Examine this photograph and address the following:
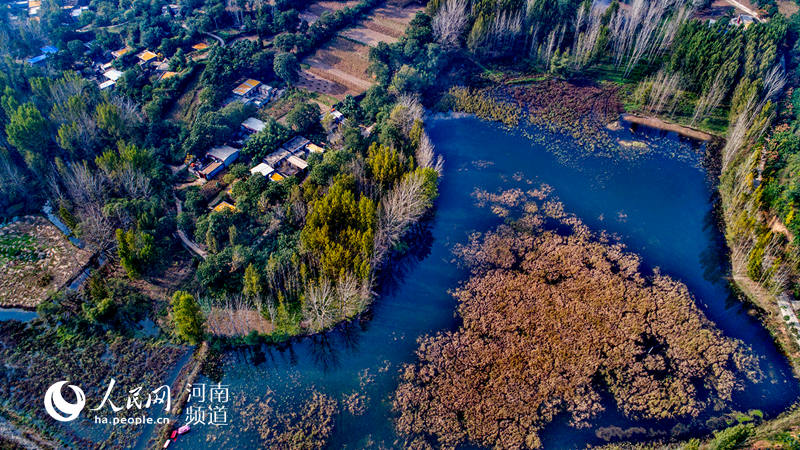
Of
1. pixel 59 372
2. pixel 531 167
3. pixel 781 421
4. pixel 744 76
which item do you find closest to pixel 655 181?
pixel 531 167

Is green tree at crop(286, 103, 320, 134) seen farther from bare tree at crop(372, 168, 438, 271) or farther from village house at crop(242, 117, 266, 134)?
bare tree at crop(372, 168, 438, 271)

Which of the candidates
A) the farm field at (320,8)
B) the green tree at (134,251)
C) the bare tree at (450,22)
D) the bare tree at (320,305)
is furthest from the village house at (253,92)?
the bare tree at (320,305)

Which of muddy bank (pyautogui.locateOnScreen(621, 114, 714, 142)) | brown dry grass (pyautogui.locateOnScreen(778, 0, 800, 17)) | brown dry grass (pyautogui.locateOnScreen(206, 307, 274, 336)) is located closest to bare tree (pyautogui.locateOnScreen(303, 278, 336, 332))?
brown dry grass (pyautogui.locateOnScreen(206, 307, 274, 336))

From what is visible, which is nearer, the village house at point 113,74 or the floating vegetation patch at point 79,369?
the floating vegetation patch at point 79,369

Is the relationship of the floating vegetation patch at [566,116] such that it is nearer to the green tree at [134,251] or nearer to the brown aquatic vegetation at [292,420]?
the brown aquatic vegetation at [292,420]

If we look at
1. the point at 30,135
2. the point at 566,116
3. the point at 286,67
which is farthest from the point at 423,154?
the point at 30,135

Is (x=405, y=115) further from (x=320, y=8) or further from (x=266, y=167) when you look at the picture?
(x=320, y=8)

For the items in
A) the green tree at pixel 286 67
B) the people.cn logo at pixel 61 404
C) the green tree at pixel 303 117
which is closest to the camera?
the people.cn logo at pixel 61 404

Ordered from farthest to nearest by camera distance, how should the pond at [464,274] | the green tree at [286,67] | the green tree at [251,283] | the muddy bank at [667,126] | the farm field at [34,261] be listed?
the green tree at [286,67]
the muddy bank at [667,126]
the farm field at [34,261]
the green tree at [251,283]
the pond at [464,274]

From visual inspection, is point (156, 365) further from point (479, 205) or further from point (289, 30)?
point (289, 30)
